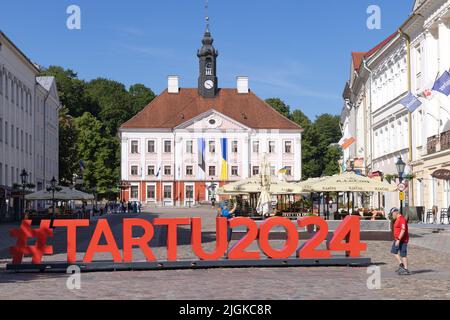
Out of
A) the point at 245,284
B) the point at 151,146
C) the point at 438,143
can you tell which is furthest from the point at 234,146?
the point at 245,284

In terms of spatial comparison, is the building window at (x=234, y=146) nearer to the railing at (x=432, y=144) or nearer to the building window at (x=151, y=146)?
the building window at (x=151, y=146)

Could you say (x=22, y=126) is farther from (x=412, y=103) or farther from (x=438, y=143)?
(x=438, y=143)

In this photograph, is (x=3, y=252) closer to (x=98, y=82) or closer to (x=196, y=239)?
(x=196, y=239)

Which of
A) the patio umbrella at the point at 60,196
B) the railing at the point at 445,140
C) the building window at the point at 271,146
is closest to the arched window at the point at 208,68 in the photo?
the building window at the point at 271,146

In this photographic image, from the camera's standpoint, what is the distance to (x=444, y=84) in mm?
35500

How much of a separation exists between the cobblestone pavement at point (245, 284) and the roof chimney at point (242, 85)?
Result: 317 ft

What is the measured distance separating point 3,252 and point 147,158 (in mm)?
83927

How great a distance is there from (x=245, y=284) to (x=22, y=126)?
54274mm

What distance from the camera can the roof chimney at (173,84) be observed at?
11544 cm

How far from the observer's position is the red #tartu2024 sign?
1850cm

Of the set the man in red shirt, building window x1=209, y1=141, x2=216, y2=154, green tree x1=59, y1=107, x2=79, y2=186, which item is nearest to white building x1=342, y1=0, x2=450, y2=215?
the man in red shirt

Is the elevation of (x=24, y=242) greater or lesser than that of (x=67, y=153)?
lesser

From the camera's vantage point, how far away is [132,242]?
18.7 meters
